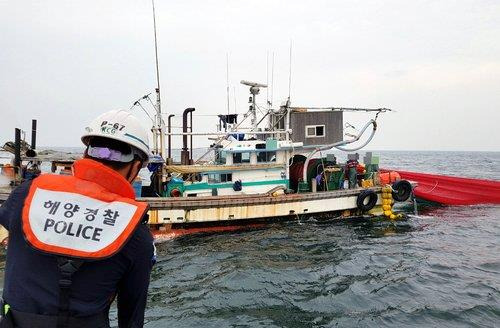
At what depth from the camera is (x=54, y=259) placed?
71.7 inches

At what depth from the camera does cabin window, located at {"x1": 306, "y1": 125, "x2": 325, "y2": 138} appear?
1691 cm

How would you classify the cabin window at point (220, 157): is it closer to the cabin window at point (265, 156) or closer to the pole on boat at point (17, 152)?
the cabin window at point (265, 156)

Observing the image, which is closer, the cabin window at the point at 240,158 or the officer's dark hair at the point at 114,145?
the officer's dark hair at the point at 114,145

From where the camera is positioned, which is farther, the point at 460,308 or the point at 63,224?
the point at 460,308

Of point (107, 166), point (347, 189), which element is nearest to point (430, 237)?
point (347, 189)

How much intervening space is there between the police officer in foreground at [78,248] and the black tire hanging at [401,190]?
1730cm

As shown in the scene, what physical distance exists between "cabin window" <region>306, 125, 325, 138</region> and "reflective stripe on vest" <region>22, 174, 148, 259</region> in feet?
50.3

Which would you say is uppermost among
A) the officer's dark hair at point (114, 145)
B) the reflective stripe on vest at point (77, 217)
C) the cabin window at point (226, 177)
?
the officer's dark hair at point (114, 145)

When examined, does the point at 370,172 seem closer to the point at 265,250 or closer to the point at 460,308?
the point at 265,250

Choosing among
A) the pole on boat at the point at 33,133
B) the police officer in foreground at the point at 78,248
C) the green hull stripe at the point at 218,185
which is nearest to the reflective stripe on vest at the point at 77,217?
the police officer in foreground at the point at 78,248

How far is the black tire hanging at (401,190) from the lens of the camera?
17688 millimetres

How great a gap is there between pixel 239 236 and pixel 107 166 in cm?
1196

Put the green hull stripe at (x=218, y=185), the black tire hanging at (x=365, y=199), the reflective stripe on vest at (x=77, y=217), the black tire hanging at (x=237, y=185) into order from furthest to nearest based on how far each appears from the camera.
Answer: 1. the black tire hanging at (x=365, y=199)
2. the black tire hanging at (x=237, y=185)
3. the green hull stripe at (x=218, y=185)
4. the reflective stripe on vest at (x=77, y=217)

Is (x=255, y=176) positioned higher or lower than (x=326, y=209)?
higher
